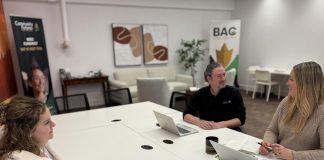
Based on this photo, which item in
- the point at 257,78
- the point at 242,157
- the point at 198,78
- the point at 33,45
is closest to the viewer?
the point at 242,157

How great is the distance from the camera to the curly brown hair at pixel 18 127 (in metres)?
1.09

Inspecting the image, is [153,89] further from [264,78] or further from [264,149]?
[264,78]

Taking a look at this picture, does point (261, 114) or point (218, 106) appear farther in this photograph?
point (261, 114)

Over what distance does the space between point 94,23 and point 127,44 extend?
2.95 feet

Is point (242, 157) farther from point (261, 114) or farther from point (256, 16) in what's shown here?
point (256, 16)

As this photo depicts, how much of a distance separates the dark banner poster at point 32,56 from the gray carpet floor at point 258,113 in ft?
11.3

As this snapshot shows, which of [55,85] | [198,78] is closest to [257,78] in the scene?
[198,78]

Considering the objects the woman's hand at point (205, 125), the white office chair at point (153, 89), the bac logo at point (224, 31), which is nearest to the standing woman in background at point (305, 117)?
the woman's hand at point (205, 125)

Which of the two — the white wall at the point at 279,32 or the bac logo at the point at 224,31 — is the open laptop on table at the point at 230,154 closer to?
the white wall at the point at 279,32

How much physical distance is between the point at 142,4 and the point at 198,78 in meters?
2.73

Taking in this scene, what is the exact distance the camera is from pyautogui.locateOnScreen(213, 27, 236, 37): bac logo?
647 cm

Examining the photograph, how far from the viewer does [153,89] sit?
165 inches

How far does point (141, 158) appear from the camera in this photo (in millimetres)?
1541

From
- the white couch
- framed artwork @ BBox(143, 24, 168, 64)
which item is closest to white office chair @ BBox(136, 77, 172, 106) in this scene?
the white couch
